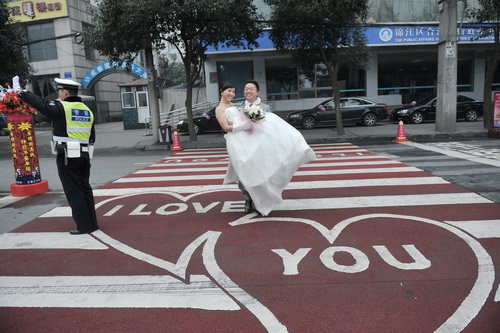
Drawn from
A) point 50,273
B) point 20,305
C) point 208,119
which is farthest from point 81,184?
point 208,119

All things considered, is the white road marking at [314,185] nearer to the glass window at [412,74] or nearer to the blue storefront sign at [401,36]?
the blue storefront sign at [401,36]

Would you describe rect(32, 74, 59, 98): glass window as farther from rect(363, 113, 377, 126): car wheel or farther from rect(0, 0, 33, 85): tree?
rect(363, 113, 377, 126): car wheel

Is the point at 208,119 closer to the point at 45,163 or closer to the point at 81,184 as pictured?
the point at 45,163

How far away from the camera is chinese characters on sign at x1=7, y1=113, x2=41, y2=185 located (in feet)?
24.4

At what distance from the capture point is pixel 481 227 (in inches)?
185

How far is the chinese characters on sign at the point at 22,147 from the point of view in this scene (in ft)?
24.4

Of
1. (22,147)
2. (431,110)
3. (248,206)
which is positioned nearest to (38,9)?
(22,147)

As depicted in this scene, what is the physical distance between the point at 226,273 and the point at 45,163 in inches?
439

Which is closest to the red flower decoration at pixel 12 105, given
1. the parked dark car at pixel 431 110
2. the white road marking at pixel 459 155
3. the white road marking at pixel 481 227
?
the white road marking at pixel 481 227

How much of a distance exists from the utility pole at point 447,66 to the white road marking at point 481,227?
1226cm

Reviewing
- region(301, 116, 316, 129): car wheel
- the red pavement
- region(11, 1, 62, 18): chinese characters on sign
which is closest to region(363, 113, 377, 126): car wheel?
region(301, 116, 316, 129): car wheel

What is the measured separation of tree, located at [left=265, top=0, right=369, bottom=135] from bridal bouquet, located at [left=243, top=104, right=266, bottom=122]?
988cm

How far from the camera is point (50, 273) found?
152 inches

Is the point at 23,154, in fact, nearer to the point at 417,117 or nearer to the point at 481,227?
the point at 481,227
